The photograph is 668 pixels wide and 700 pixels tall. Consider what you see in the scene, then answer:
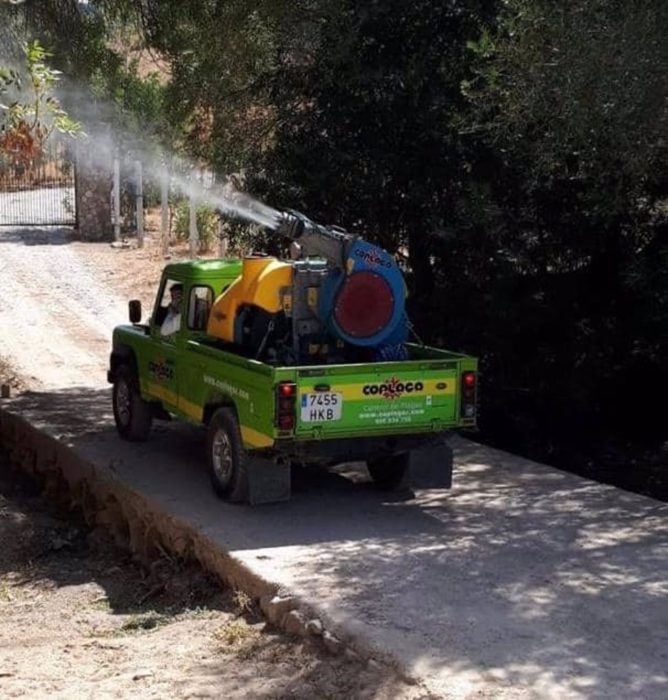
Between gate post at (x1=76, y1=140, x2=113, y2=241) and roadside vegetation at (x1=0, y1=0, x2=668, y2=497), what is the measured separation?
13.8 m

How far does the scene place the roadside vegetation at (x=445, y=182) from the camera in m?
13.1

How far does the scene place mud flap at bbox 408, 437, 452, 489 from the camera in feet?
34.7

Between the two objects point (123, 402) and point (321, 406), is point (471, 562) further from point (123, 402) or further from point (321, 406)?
point (123, 402)

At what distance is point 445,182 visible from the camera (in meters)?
13.7

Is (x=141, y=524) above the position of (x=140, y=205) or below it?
below

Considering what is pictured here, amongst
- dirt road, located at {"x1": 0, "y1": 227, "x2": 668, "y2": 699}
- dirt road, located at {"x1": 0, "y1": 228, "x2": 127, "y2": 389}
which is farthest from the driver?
dirt road, located at {"x1": 0, "y1": 228, "x2": 127, "y2": 389}

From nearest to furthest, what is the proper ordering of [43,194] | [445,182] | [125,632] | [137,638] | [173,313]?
1. [137,638]
2. [125,632]
3. [173,313]
4. [445,182]
5. [43,194]

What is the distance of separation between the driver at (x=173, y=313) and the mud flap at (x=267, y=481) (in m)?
1.97

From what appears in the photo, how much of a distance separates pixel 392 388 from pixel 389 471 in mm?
1150

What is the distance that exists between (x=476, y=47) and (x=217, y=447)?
159 inches

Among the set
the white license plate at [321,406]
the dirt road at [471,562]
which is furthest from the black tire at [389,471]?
the white license plate at [321,406]

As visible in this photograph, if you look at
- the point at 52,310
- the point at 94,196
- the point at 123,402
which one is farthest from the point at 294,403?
the point at 94,196

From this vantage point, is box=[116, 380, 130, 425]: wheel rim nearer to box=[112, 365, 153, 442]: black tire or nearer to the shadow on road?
box=[112, 365, 153, 442]: black tire

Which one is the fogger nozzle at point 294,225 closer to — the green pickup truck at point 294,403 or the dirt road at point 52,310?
the green pickup truck at point 294,403
